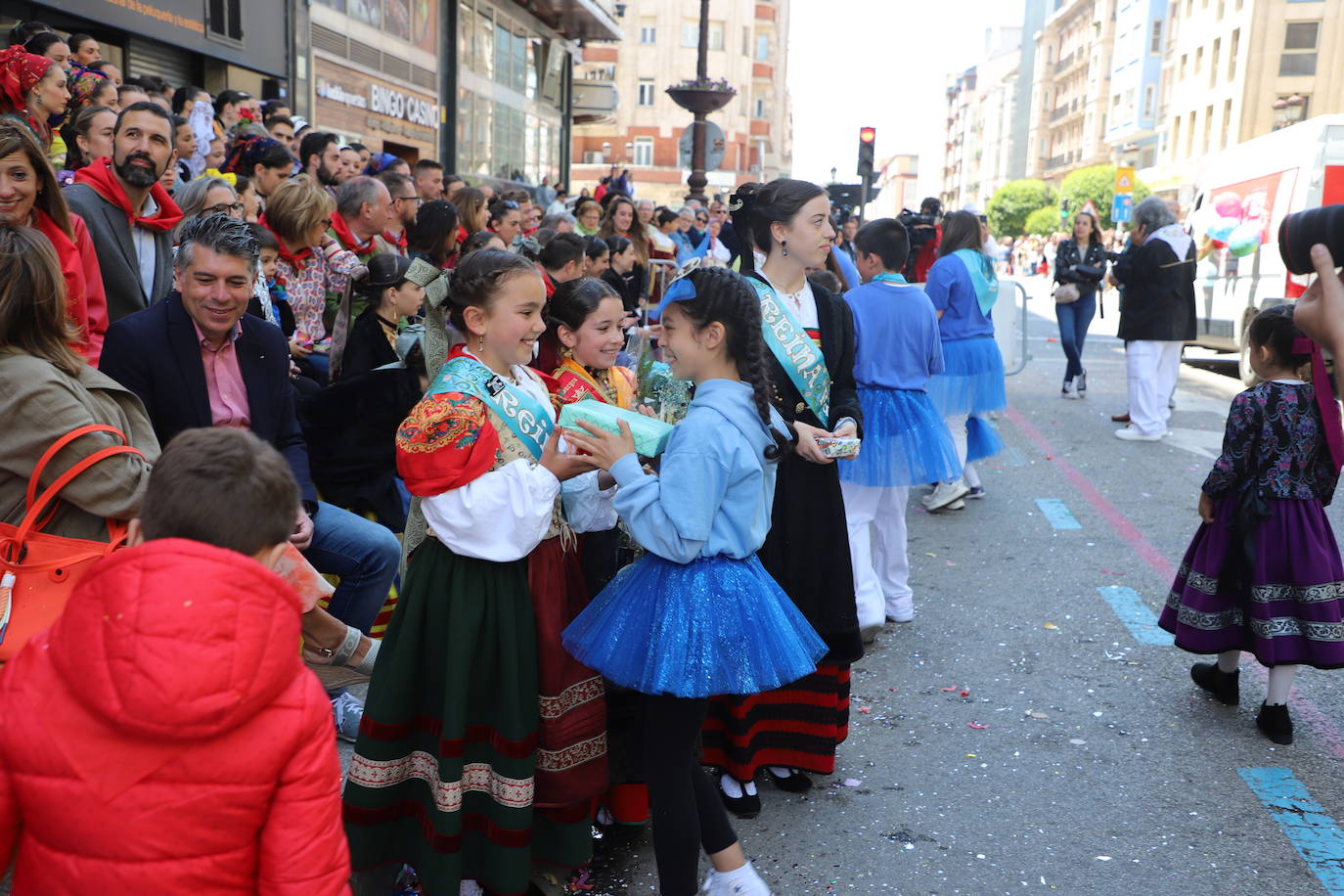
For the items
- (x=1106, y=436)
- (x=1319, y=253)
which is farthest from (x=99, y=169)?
(x=1106, y=436)

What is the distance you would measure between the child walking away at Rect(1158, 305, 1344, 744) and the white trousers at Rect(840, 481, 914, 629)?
126 centimetres

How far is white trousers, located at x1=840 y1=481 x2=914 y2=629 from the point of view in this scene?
4969 millimetres

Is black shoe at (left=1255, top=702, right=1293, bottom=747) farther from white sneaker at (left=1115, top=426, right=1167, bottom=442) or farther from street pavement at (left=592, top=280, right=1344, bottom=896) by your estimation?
white sneaker at (left=1115, top=426, right=1167, bottom=442)

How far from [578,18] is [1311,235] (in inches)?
1072

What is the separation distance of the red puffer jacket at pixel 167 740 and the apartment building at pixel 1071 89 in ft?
254

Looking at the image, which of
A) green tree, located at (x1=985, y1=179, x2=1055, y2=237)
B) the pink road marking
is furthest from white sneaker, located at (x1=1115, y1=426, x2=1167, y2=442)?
green tree, located at (x1=985, y1=179, x2=1055, y2=237)

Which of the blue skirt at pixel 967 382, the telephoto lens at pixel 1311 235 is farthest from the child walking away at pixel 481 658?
the blue skirt at pixel 967 382

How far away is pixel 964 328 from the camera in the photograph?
7199 millimetres

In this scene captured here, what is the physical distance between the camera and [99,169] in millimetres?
4434

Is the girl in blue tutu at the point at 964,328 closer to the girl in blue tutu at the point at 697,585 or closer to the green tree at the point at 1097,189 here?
the girl in blue tutu at the point at 697,585

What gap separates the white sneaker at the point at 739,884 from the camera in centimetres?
289

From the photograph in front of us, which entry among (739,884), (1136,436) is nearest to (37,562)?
(739,884)

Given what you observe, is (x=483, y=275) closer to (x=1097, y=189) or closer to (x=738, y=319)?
(x=738, y=319)

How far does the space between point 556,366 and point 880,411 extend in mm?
1915
